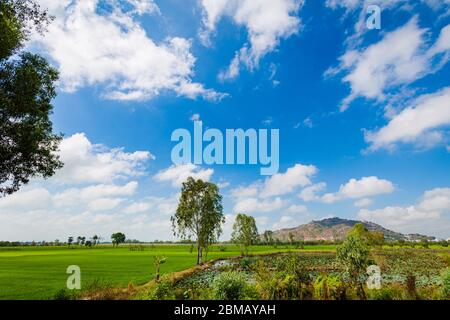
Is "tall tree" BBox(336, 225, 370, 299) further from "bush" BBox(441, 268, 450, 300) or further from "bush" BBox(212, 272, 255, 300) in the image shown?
"bush" BBox(212, 272, 255, 300)

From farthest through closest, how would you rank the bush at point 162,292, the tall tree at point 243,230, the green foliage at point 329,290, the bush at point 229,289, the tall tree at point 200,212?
1. the tall tree at point 243,230
2. the tall tree at point 200,212
3. the green foliage at point 329,290
4. the bush at point 162,292
5. the bush at point 229,289

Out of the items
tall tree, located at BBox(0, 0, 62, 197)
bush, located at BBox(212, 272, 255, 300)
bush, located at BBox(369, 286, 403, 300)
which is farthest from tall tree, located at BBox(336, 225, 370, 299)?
tall tree, located at BBox(0, 0, 62, 197)

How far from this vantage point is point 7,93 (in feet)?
53.6

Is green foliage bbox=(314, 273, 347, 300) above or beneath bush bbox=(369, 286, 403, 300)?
above

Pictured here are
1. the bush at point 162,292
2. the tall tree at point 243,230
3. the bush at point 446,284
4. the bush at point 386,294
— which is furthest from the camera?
the tall tree at point 243,230

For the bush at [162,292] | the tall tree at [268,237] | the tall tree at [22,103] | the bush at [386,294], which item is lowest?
the tall tree at [268,237]

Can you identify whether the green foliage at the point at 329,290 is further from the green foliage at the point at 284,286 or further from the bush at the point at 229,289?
the bush at the point at 229,289

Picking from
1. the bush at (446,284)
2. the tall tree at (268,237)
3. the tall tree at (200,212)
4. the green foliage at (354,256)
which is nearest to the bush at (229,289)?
the green foliage at (354,256)

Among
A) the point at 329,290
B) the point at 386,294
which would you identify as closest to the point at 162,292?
the point at 329,290

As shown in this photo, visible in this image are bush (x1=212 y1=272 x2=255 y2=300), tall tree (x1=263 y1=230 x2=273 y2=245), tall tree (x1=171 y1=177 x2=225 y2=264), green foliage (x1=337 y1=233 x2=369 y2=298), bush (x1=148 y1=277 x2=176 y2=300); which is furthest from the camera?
tall tree (x1=263 y1=230 x2=273 y2=245)

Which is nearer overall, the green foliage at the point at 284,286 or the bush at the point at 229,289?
the bush at the point at 229,289

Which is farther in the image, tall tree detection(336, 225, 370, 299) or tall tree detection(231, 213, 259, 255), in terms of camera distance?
tall tree detection(231, 213, 259, 255)
